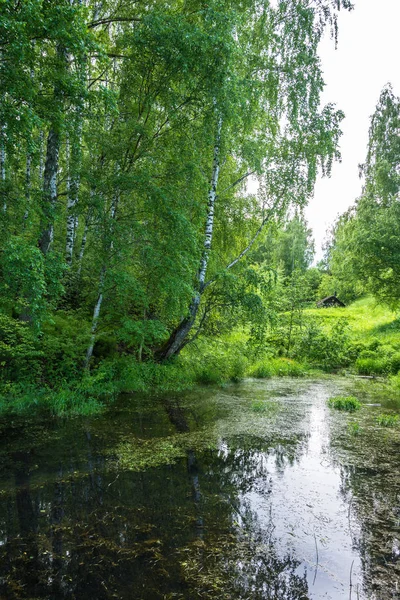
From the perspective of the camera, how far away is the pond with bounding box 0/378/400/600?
3.17 meters

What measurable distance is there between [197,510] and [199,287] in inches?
319

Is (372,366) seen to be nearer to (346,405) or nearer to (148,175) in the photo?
(346,405)

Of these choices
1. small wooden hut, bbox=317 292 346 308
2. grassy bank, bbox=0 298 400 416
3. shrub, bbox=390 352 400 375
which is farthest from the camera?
small wooden hut, bbox=317 292 346 308

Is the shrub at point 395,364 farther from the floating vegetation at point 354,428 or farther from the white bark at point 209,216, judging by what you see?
the white bark at point 209,216

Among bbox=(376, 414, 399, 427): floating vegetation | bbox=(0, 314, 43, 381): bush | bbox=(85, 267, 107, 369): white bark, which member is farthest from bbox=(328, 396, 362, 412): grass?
bbox=(0, 314, 43, 381): bush

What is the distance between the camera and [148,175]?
9195mm

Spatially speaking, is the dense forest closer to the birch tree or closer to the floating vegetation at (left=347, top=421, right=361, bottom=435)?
the birch tree

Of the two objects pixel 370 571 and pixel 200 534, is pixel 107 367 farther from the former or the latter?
pixel 370 571

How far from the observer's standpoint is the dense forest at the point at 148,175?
7.10 m

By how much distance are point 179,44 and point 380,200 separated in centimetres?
2245

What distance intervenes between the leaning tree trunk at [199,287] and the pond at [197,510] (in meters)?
4.61

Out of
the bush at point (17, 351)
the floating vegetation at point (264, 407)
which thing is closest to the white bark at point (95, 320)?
the bush at point (17, 351)

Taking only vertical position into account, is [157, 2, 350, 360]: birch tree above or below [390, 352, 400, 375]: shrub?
above

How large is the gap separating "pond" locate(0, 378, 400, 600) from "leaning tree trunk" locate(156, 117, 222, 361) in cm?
461
